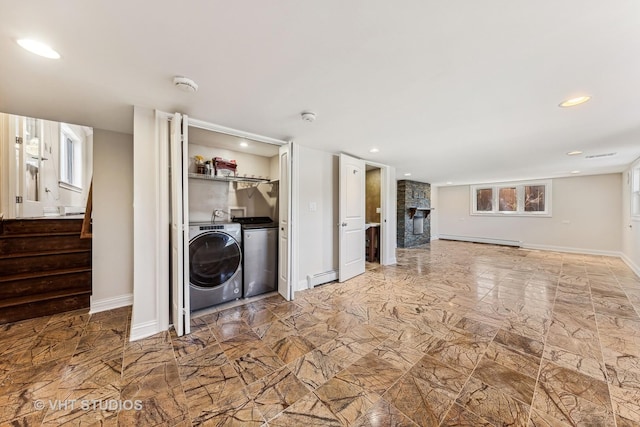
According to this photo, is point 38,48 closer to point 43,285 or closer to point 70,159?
point 43,285

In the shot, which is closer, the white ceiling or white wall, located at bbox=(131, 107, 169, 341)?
the white ceiling

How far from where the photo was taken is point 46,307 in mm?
2518

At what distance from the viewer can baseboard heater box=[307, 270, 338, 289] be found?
3486mm

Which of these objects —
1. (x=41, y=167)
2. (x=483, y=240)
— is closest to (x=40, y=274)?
(x=41, y=167)

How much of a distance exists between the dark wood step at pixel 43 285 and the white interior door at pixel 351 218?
11.1ft

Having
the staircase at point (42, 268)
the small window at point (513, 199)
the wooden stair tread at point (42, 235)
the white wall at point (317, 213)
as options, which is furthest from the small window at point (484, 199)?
the wooden stair tread at point (42, 235)

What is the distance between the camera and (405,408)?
54.3 inches

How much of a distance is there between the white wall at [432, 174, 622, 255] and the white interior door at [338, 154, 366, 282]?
601cm

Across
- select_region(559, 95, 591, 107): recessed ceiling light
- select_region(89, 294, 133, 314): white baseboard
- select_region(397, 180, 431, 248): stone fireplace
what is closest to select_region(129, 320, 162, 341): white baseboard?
select_region(89, 294, 133, 314): white baseboard

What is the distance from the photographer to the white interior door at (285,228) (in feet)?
9.82

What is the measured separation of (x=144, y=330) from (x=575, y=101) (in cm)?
439

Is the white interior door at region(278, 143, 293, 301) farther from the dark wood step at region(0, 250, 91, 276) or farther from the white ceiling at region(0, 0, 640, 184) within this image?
the dark wood step at region(0, 250, 91, 276)

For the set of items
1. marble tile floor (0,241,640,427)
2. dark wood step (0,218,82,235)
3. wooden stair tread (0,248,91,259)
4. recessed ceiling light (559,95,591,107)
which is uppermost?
recessed ceiling light (559,95,591,107)

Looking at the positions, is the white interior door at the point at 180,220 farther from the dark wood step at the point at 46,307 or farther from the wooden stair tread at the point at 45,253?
the wooden stair tread at the point at 45,253
